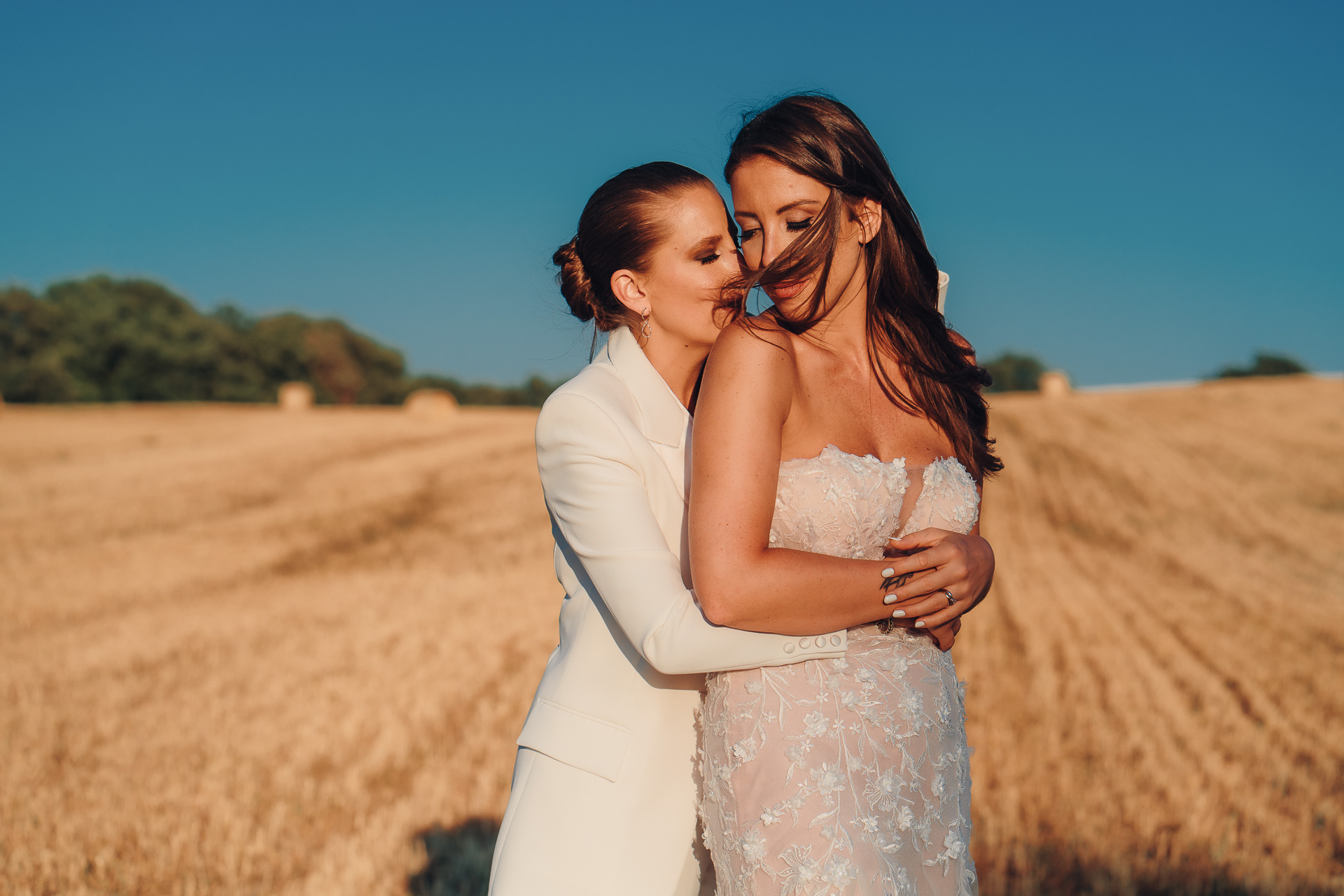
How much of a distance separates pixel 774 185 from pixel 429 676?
21.5ft

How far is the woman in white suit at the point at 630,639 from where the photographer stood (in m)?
2.15

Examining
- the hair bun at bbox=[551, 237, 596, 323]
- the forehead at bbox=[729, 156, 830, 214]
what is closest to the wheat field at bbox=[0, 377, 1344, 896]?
the hair bun at bbox=[551, 237, 596, 323]

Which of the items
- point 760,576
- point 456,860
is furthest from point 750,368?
point 456,860

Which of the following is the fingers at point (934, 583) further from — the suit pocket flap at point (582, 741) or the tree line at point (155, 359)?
the tree line at point (155, 359)

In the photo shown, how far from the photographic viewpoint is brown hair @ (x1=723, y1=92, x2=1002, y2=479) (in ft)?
7.99

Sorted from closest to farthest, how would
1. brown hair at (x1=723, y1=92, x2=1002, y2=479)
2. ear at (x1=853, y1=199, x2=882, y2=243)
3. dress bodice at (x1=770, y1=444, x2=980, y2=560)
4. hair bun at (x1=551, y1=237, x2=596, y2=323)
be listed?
dress bodice at (x1=770, y1=444, x2=980, y2=560) → brown hair at (x1=723, y1=92, x2=1002, y2=479) → ear at (x1=853, y1=199, x2=882, y2=243) → hair bun at (x1=551, y1=237, x2=596, y2=323)

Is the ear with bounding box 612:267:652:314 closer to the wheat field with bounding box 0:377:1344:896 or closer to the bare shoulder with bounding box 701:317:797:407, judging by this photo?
the bare shoulder with bounding box 701:317:797:407

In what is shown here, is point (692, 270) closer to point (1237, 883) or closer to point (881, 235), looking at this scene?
point (881, 235)

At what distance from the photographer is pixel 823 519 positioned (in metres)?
2.30

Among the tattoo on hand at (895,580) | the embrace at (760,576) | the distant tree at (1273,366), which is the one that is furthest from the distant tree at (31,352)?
the distant tree at (1273,366)

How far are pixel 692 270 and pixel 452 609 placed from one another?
8.52 metres

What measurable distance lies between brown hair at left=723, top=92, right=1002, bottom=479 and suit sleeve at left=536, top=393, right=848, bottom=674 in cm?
59

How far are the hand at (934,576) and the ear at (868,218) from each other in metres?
0.82

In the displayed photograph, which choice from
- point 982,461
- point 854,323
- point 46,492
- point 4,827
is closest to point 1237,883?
point 982,461
